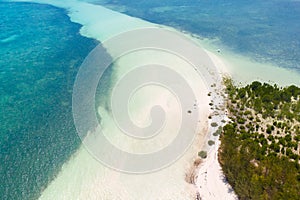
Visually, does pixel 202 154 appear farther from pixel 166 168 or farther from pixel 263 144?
pixel 263 144

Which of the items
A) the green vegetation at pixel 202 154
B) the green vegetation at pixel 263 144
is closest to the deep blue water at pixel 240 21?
the green vegetation at pixel 263 144

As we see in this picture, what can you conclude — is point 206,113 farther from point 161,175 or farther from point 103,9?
point 103,9

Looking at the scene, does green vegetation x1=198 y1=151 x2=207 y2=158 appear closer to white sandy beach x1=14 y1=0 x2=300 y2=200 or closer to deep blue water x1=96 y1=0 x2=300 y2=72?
white sandy beach x1=14 y1=0 x2=300 y2=200

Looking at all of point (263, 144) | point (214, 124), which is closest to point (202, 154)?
point (214, 124)

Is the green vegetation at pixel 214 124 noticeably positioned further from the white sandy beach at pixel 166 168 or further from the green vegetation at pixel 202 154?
the green vegetation at pixel 202 154

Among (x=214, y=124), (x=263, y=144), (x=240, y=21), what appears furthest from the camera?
(x=240, y=21)

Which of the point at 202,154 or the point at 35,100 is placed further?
the point at 35,100

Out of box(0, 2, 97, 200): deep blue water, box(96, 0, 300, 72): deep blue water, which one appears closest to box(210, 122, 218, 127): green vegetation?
box(0, 2, 97, 200): deep blue water
